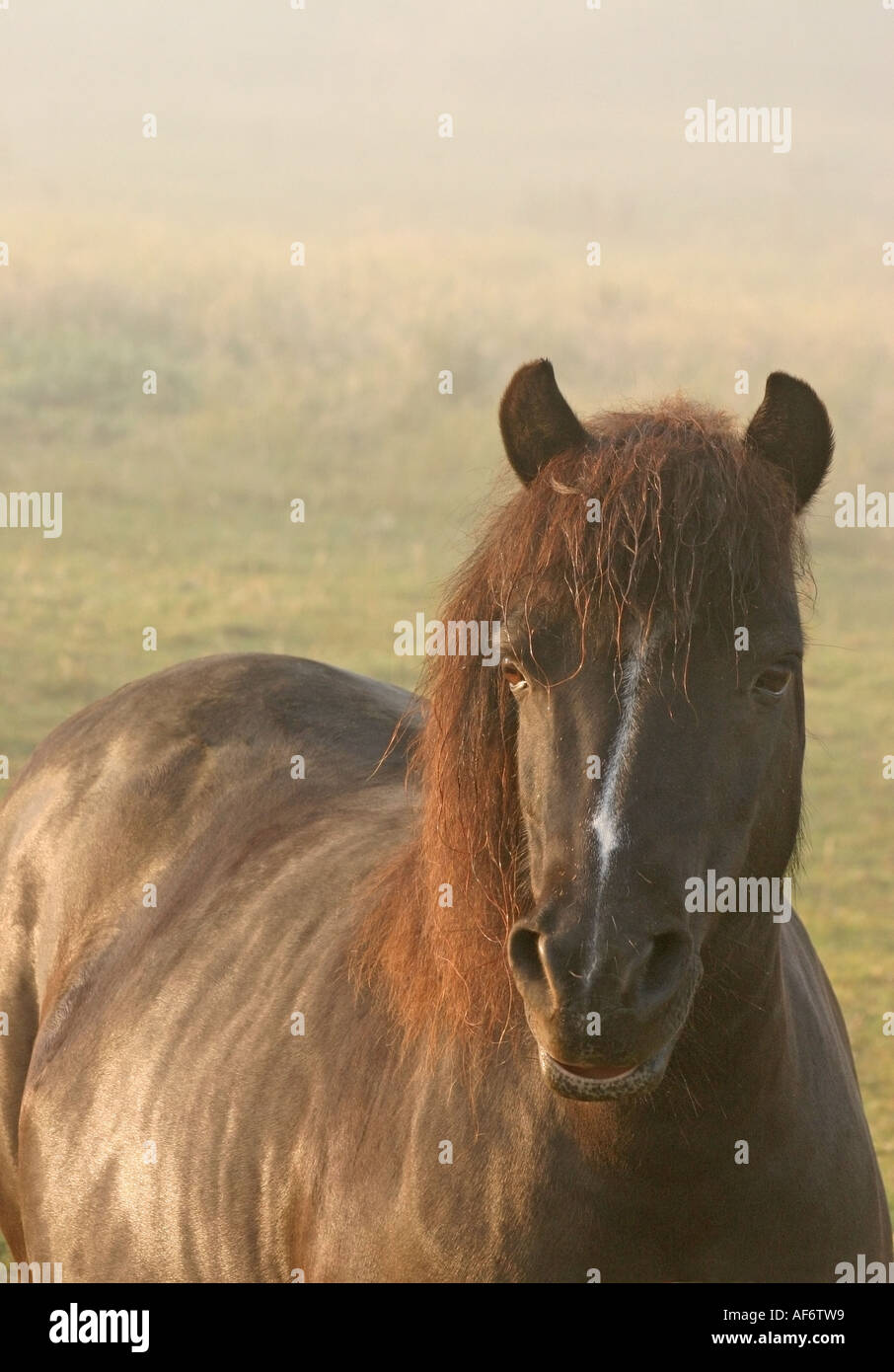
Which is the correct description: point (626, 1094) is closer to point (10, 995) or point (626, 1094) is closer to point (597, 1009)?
point (597, 1009)

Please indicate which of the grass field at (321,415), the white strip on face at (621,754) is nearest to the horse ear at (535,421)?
the white strip on face at (621,754)

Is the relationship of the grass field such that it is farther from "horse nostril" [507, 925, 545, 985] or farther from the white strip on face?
"horse nostril" [507, 925, 545, 985]

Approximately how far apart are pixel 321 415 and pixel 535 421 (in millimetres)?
19584

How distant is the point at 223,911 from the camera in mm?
3689

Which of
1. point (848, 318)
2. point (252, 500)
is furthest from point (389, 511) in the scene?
point (848, 318)

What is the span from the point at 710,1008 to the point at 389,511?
57.7 ft

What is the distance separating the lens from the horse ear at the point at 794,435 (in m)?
2.47

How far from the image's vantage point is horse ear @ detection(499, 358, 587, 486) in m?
2.46

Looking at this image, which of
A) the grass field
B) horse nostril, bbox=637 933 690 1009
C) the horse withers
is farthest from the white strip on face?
the grass field

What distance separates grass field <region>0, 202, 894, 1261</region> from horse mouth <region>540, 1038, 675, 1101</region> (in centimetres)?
1004

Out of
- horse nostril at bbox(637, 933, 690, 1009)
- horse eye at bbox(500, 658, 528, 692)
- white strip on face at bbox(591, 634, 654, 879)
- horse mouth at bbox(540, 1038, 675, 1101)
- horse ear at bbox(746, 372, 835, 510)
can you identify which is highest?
horse ear at bbox(746, 372, 835, 510)

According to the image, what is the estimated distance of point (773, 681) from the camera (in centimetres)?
229

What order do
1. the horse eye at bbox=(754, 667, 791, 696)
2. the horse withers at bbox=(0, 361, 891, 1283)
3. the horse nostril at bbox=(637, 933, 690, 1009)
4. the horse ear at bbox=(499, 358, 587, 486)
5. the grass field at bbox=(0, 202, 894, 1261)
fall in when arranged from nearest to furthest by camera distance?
the horse nostril at bbox=(637, 933, 690, 1009) → the horse withers at bbox=(0, 361, 891, 1283) → the horse eye at bbox=(754, 667, 791, 696) → the horse ear at bbox=(499, 358, 587, 486) → the grass field at bbox=(0, 202, 894, 1261)

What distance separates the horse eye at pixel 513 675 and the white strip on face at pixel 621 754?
0.61 feet
